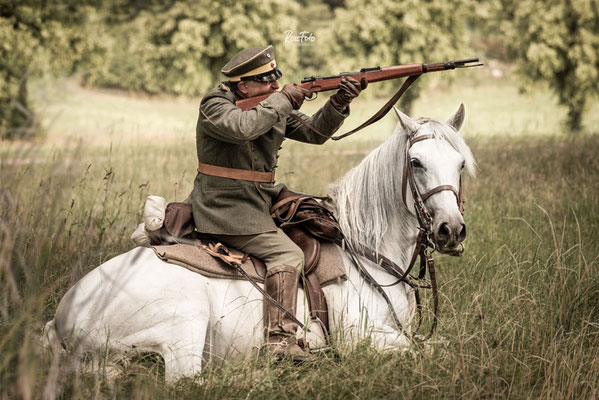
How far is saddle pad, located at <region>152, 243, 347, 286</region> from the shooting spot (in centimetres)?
349

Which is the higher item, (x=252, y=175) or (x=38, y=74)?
(x=38, y=74)

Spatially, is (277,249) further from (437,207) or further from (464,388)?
(464,388)

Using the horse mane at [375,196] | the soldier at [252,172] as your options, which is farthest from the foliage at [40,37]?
the horse mane at [375,196]

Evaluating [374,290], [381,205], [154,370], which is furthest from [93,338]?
[381,205]

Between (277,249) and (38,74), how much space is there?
1.89m

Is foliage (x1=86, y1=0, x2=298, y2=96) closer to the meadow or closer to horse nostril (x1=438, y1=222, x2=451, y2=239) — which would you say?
the meadow

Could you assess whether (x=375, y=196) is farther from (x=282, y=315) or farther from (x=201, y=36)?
(x=201, y=36)

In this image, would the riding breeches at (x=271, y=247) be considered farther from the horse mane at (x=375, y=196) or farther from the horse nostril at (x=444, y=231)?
the horse nostril at (x=444, y=231)

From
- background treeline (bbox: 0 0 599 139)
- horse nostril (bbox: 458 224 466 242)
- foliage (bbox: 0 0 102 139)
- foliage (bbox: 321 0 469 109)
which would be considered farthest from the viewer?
foliage (bbox: 321 0 469 109)

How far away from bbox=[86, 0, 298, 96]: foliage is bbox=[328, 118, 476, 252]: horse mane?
2015 cm

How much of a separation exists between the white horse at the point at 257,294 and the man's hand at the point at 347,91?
426 mm

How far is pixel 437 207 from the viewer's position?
132 inches

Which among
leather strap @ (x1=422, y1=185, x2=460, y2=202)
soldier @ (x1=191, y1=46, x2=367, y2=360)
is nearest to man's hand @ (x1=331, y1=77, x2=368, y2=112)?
soldier @ (x1=191, y1=46, x2=367, y2=360)

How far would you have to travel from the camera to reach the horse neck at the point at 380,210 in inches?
149
